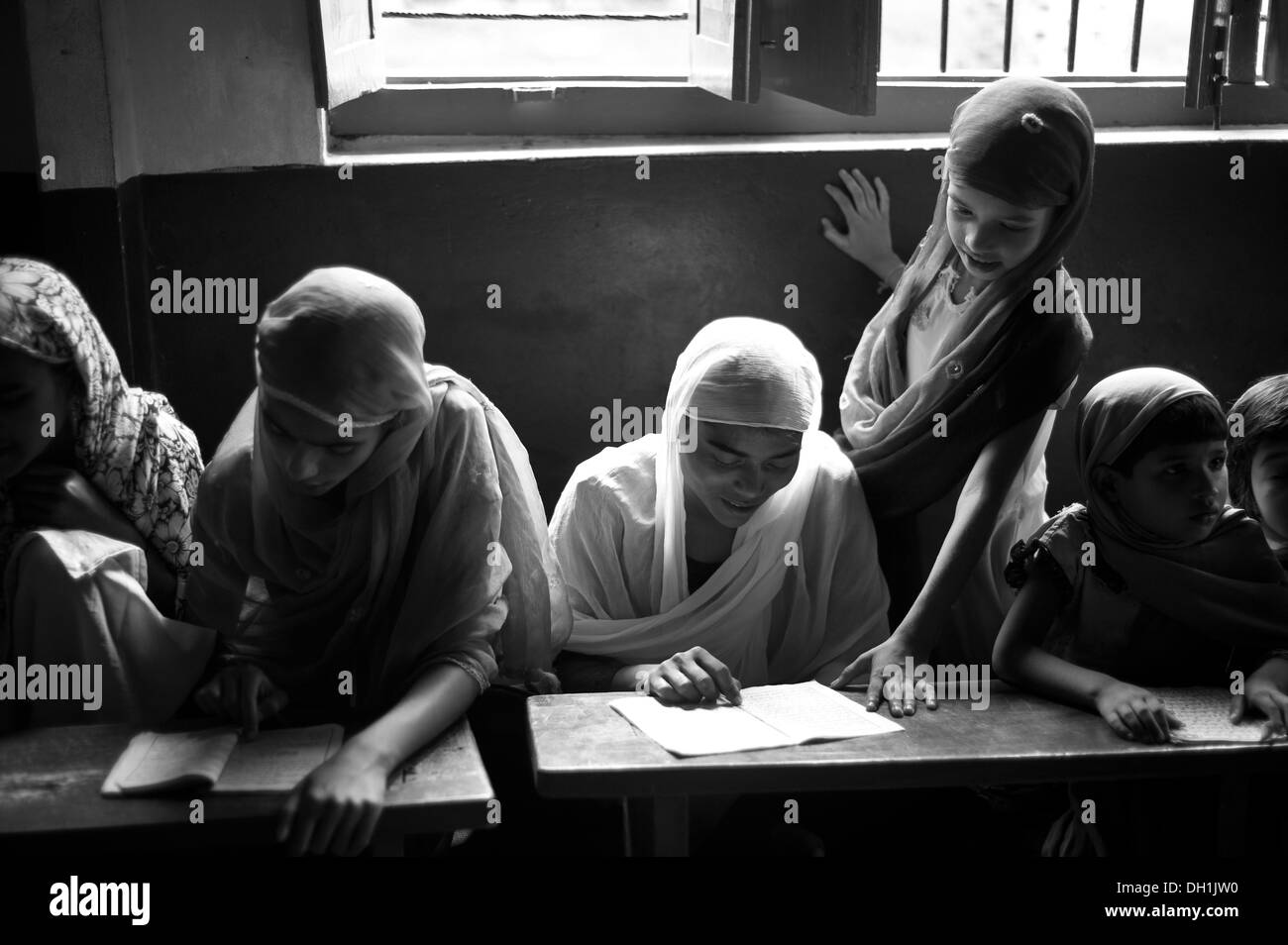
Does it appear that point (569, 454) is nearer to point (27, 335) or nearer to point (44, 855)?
point (27, 335)

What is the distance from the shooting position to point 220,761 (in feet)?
6.73

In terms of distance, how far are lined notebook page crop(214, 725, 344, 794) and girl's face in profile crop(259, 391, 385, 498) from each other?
0.43 meters

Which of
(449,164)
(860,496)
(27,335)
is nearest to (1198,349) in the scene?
(860,496)

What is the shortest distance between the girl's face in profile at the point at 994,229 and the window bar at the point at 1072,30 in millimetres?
1410

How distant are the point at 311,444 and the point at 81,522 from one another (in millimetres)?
658

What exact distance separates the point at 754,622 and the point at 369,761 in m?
1.03

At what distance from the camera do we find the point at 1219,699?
7.97 ft

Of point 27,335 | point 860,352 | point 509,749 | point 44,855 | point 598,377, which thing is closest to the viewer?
point 44,855

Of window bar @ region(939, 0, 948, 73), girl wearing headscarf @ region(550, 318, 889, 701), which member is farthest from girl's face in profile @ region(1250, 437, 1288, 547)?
window bar @ region(939, 0, 948, 73)

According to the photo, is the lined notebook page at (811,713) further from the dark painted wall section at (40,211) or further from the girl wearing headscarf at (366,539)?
the dark painted wall section at (40,211)

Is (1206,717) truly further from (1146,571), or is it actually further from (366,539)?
(366,539)

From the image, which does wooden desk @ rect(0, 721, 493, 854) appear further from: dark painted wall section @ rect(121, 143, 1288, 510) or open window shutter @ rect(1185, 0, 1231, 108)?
open window shutter @ rect(1185, 0, 1231, 108)

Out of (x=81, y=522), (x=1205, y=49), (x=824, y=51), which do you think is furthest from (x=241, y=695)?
(x=1205, y=49)

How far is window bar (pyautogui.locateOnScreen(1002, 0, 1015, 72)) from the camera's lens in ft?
12.6
